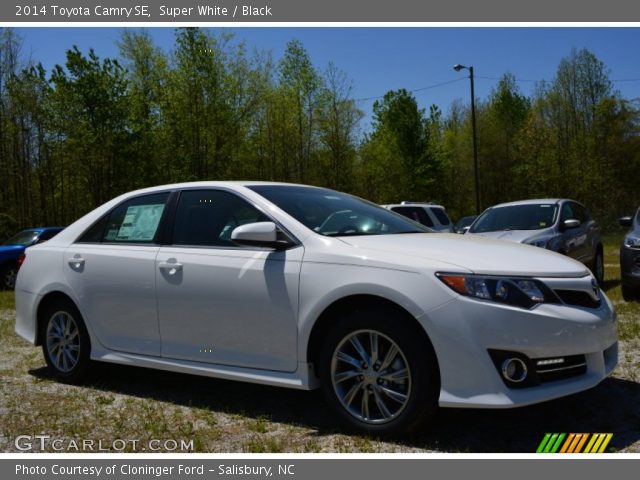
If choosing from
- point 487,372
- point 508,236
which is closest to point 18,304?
point 487,372

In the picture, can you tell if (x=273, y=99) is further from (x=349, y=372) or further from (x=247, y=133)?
(x=349, y=372)

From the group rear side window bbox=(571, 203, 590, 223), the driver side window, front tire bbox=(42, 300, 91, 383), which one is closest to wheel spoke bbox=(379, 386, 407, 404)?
front tire bbox=(42, 300, 91, 383)

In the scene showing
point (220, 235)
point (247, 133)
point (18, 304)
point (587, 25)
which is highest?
point (247, 133)

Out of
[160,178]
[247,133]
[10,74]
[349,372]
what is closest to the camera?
[349,372]

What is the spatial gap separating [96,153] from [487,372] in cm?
2892

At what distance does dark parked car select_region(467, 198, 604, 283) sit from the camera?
35.8 ft

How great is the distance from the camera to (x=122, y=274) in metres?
5.20

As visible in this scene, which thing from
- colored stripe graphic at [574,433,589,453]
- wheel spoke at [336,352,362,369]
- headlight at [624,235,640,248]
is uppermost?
headlight at [624,235,640,248]

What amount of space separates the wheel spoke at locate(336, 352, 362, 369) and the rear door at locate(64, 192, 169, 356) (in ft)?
5.19

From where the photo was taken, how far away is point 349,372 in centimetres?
405

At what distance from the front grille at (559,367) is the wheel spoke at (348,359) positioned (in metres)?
1.00

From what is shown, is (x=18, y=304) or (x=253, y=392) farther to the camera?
(x=18, y=304)
